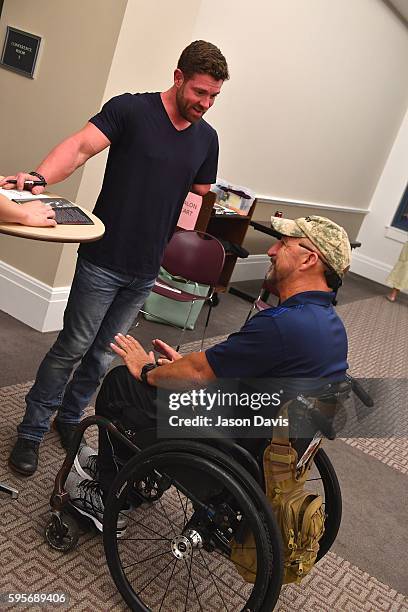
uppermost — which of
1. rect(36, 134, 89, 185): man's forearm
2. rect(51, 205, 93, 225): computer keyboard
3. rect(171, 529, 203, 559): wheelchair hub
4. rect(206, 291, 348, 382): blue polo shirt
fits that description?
rect(36, 134, 89, 185): man's forearm

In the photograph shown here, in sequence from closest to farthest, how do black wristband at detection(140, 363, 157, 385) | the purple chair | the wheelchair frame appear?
the wheelchair frame
black wristband at detection(140, 363, 157, 385)
the purple chair

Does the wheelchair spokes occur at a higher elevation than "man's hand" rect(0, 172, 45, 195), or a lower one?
lower

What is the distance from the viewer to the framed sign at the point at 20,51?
3666 millimetres

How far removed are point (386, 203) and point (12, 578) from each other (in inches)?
319

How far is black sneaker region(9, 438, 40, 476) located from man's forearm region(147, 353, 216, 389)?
2.48 ft

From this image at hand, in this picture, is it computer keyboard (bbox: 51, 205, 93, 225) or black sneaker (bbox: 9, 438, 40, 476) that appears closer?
computer keyboard (bbox: 51, 205, 93, 225)

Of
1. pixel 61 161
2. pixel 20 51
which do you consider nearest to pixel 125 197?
pixel 61 161

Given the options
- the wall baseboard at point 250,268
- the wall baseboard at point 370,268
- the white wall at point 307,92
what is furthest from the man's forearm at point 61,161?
the wall baseboard at point 370,268

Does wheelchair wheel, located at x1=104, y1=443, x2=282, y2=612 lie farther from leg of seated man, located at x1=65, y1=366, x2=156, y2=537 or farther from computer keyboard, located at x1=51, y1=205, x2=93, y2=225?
computer keyboard, located at x1=51, y1=205, x2=93, y2=225

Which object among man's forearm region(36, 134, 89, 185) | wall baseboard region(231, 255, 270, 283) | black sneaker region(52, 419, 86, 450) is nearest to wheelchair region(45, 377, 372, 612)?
black sneaker region(52, 419, 86, 450)

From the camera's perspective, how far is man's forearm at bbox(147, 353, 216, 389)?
6.09ft

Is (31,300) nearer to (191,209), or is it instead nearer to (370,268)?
(191,209)

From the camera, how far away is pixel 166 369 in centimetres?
193

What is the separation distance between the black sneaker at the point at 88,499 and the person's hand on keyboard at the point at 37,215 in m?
0.85
